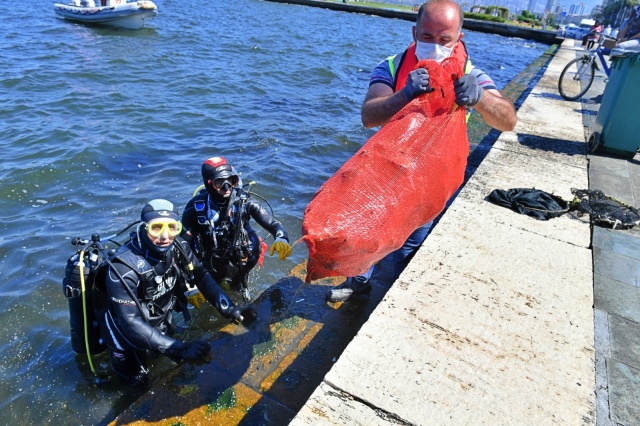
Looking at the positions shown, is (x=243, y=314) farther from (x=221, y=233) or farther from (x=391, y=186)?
(x=391, y=186)

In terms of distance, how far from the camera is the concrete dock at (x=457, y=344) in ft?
7.36

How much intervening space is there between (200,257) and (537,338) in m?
3.11

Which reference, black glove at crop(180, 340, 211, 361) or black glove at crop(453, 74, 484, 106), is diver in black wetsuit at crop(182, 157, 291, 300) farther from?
black glove at crop(453, 74, 484, 106)

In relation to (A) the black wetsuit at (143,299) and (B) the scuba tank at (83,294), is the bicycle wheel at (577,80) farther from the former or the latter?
(B) the scuba tank at (83,294)

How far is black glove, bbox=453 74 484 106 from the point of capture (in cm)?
245

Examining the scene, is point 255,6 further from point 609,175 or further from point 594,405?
point 594,405

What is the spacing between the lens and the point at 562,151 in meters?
5.96

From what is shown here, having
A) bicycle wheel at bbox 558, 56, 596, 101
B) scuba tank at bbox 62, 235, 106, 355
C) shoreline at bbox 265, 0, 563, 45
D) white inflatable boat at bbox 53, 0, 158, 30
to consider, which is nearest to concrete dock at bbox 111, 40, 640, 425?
scuba tank at bbox 62, 235, 106, 355

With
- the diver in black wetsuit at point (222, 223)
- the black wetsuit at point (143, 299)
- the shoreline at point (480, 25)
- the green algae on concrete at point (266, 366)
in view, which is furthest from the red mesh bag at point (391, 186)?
the shoreline at point (480, 25)

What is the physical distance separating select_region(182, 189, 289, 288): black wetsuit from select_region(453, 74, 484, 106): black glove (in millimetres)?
2192

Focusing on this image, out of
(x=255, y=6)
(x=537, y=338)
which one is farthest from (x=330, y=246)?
(x=255, y=6)

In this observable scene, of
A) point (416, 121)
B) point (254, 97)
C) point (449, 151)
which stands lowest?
point (254, 97)

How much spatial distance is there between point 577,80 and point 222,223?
390 inches

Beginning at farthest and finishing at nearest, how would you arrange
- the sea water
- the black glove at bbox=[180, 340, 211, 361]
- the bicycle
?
the bicycle
the sea water
the black glove at bbox=[180, 340, 211, 361]
